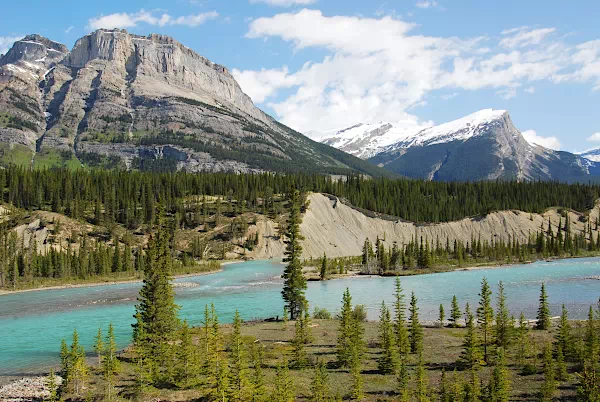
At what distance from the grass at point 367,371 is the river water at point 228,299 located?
468 inches

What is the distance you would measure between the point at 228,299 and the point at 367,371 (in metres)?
47.6

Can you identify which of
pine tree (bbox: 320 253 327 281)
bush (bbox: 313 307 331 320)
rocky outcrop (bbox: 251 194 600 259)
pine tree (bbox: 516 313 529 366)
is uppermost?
rocky outcrop (bbox: 251 194 600 259)

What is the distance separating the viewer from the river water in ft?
181

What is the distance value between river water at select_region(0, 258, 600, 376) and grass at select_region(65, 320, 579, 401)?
39.0 ft

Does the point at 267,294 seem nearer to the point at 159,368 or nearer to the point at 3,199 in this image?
the point at 159,368

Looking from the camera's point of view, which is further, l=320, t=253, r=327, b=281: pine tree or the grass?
l=320, t=253, r=327, b=281: pine tree

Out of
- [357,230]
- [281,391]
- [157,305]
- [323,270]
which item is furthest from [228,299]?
[357,230]

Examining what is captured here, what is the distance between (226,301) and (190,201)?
356 feet

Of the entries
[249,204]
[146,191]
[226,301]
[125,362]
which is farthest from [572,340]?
[146,191]

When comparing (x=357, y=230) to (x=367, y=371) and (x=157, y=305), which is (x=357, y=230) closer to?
(x=157, y=305)

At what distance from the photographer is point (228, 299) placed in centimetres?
8200

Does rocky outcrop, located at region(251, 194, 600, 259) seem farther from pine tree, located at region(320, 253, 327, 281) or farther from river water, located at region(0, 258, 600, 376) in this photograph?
pine tree, located at region(320, 253, 327, 281)

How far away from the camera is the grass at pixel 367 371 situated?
31688 millimetres

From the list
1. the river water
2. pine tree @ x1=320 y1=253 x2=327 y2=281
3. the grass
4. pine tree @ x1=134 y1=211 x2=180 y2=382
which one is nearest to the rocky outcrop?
the river water
